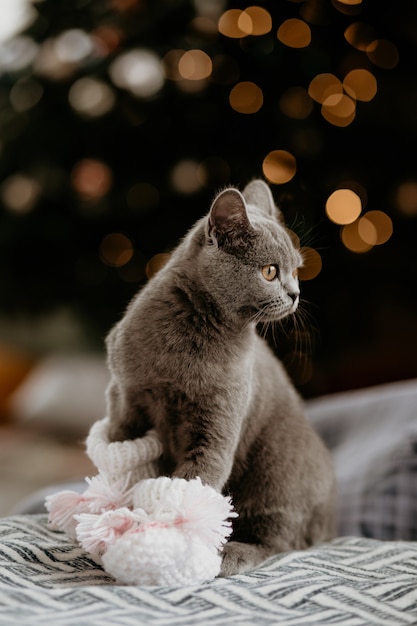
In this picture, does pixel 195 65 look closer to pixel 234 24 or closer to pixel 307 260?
pixel 234 24

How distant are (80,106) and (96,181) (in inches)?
9.1

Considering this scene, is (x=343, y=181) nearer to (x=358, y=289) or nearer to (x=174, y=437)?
(x=358, y=289)

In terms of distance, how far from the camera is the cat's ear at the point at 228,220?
851 mm

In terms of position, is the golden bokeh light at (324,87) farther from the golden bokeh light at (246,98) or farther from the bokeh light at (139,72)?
the bokeh light at (139,72)

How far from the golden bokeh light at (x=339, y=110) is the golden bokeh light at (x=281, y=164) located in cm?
19

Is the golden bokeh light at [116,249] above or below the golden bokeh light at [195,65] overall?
below

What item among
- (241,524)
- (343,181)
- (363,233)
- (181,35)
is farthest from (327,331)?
(241,524)

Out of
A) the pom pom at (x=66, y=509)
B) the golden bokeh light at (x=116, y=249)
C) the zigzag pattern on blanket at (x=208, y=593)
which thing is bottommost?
the zigzag pattern on blanket at (x=208, y=593)

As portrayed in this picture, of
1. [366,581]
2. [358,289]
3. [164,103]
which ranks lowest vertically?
[366,581]

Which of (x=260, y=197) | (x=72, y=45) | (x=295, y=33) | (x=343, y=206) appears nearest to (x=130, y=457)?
(x=260, y=197)

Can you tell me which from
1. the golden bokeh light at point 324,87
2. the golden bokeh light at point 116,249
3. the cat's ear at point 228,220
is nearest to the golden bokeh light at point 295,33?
the golden bokeh light at point 324,87

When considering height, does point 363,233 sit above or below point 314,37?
below

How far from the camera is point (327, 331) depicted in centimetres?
223

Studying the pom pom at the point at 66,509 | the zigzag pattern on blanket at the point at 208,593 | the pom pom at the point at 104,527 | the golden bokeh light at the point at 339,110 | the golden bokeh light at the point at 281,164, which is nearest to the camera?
the zigzag pattern on blanket at the point at 208,593
